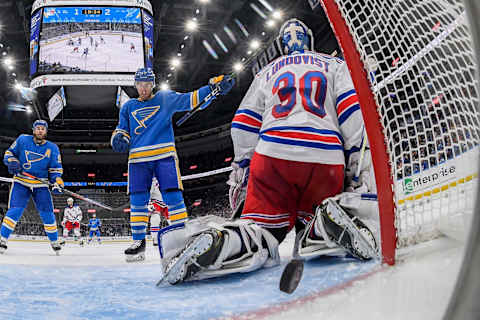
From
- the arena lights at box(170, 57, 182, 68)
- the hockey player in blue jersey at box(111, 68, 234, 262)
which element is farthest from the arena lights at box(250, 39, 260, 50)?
the hockey player in blue jersey at box(111, 68, 234, 262)

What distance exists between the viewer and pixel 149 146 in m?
1.79

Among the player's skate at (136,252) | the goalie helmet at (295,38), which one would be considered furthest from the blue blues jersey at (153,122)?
the goalie helmet at (295,38)

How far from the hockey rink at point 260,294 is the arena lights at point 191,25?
5.92 meters

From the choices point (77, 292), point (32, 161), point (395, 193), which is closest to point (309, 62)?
point (395, 193)

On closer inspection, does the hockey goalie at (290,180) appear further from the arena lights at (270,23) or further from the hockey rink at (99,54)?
the arena lights at (270,23)

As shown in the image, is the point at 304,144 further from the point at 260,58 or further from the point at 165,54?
the point at 165,54

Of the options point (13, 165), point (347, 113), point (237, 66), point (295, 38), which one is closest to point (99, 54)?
point (13, 165)

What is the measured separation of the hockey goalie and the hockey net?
17cm

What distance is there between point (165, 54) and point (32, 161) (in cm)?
536

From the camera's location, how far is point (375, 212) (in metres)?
0.84

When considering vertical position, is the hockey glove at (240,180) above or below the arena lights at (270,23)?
below

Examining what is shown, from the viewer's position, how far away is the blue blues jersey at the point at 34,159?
234cm

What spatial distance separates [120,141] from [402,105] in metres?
1.45

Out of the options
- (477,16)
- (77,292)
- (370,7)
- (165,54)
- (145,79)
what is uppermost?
(165,54)
